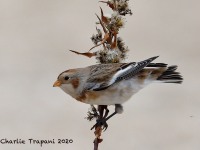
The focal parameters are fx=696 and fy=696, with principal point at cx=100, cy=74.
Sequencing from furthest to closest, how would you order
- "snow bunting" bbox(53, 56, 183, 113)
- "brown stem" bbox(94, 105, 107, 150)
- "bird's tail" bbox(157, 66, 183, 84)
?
"bird's tail" bbox(157, 66, 183, 84) → "snow bunting" bbox(53, 56, 183, 113) → "brown stem" bbox(94, 105, 107, 150)

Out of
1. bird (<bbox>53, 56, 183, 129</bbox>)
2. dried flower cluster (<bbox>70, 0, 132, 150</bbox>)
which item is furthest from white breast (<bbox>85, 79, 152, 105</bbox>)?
dried flower cluster (<bbox>70, 0, 132, 150</bbox>)

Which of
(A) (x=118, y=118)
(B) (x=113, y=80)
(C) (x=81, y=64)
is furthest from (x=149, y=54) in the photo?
(B) (x=113, y=80)

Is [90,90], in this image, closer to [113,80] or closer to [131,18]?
[113,80]

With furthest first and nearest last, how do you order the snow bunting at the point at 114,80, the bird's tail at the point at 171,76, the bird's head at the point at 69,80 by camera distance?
the bird's tail at the point at 171,76 < the snow bunting at the point at 114,80 < the bird's head at the point at 69,80

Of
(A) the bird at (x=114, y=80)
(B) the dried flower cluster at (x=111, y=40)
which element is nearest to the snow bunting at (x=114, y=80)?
(A) the bird at (x=114, y=80)

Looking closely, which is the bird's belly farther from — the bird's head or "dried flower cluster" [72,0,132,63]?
"dried flower cluster" [72,0,132,63]

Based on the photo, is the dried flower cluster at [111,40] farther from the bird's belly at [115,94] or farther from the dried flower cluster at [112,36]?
the bird's belly at [115,94]

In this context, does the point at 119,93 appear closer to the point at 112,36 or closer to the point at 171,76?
the point at 171,76

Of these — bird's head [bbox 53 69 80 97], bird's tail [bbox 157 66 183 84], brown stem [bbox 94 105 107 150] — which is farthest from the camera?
bird's tail [bbox 157 66 183 84]
